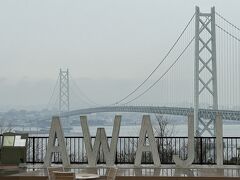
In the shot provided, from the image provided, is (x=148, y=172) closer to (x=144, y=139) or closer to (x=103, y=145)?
(x=144, y=139)

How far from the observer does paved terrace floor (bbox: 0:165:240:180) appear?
31.3ft

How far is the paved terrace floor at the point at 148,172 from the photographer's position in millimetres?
9547

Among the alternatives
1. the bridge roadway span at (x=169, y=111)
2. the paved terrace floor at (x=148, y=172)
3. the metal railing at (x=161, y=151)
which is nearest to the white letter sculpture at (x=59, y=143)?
the paved terrace floor at (x=148, y=172)

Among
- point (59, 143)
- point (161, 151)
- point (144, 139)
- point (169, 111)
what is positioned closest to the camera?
point (144, 139)

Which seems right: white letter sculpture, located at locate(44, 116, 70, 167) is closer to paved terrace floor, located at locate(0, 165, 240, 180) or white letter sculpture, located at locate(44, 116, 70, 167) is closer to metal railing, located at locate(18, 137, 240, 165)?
paved terrace floor, located at locate(0, 165, 240, 180)

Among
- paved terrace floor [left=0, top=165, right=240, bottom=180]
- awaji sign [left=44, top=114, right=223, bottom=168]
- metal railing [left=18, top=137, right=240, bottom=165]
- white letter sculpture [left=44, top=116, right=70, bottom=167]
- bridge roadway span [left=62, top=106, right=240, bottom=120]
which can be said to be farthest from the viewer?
bridge roadway span [left=62, top=106, right=240, bottom=120]

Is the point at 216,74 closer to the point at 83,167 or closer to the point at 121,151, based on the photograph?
the point at 121,151

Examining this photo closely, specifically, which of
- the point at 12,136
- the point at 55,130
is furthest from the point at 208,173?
the point at 12,136

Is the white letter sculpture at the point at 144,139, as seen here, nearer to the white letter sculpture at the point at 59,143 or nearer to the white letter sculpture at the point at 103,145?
the white letter sculpture at the point at 103,145

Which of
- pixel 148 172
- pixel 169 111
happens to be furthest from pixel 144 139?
pixel 169 111

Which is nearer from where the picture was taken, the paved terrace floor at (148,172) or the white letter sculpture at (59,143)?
the paved terrace floor at (148,172)

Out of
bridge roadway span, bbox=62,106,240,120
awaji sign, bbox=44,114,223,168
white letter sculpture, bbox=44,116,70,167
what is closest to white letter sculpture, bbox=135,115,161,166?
awaji sign, bbox=44,114,223,168

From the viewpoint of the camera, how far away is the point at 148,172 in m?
10.4

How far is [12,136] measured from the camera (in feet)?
41.2
